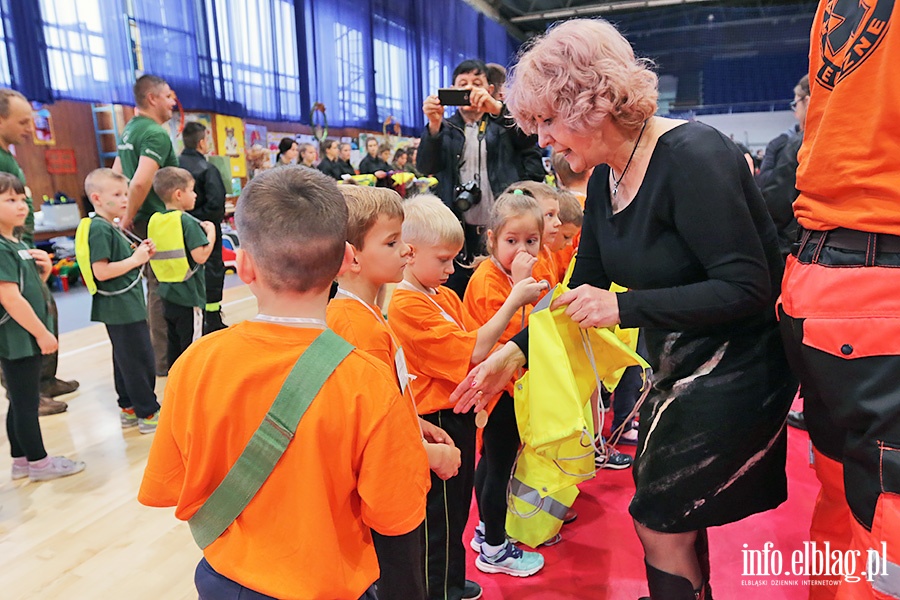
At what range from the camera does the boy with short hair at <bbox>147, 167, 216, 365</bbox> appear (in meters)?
3.49

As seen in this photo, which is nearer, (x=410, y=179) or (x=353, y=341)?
(x=353, y=341)

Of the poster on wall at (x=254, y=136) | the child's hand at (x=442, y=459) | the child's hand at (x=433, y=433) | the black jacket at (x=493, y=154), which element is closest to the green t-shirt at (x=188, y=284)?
the black jacket at (x=493, y=154)

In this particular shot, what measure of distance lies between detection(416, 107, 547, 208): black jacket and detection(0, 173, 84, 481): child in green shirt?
5.72 feet

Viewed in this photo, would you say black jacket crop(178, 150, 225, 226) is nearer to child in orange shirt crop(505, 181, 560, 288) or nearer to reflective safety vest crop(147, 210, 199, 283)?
reflective safety vest crop(147, 210, 199, 283)

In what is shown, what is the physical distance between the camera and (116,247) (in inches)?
122

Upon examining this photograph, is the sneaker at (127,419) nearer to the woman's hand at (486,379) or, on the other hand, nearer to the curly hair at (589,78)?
the woman's hand at (486,379)

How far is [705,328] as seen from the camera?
50.2 inches

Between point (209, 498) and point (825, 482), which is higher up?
point (209, 498)

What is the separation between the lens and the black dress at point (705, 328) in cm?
116

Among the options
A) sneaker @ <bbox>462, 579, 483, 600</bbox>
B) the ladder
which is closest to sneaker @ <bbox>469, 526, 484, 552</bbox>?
sneaker @ <bbox>462, 579, 483, 600</bbox>

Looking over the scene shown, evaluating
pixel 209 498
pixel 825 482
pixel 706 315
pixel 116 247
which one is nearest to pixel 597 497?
pixel 825 482

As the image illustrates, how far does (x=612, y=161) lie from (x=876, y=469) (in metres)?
0.76

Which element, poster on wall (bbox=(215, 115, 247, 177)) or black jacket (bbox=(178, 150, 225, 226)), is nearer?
black jacket (bbox=(178, 150, 225, 226))

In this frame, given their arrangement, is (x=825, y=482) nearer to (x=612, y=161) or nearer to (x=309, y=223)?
(x=612, y=161)
